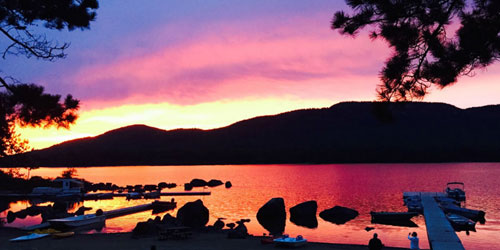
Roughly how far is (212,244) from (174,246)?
266 cm

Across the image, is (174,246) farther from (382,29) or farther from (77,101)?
(382,29)

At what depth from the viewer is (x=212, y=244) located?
30.1 metres

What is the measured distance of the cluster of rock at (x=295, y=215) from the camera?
50.4 metres

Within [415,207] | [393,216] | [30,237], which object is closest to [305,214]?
[393,216]

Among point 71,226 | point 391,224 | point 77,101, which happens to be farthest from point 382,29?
point 391,224

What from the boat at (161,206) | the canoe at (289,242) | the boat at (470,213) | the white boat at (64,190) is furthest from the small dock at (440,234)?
the white boat at (64,190)

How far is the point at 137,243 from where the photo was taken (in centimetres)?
3033

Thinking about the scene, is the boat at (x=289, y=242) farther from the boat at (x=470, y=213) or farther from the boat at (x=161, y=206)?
the boat at (x=161, y=206)

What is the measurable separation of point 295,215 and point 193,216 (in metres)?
17.3

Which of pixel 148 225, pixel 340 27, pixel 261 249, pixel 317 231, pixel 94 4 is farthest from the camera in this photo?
pixel 317 231

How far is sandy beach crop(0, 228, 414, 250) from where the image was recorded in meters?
28.6

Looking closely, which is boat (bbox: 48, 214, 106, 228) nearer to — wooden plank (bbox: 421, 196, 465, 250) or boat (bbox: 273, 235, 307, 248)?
boat (bbox: 273, 235, 307, 248)

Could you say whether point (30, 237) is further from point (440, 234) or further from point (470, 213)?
point (470, 213)

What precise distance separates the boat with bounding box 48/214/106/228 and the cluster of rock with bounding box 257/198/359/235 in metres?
18.0
